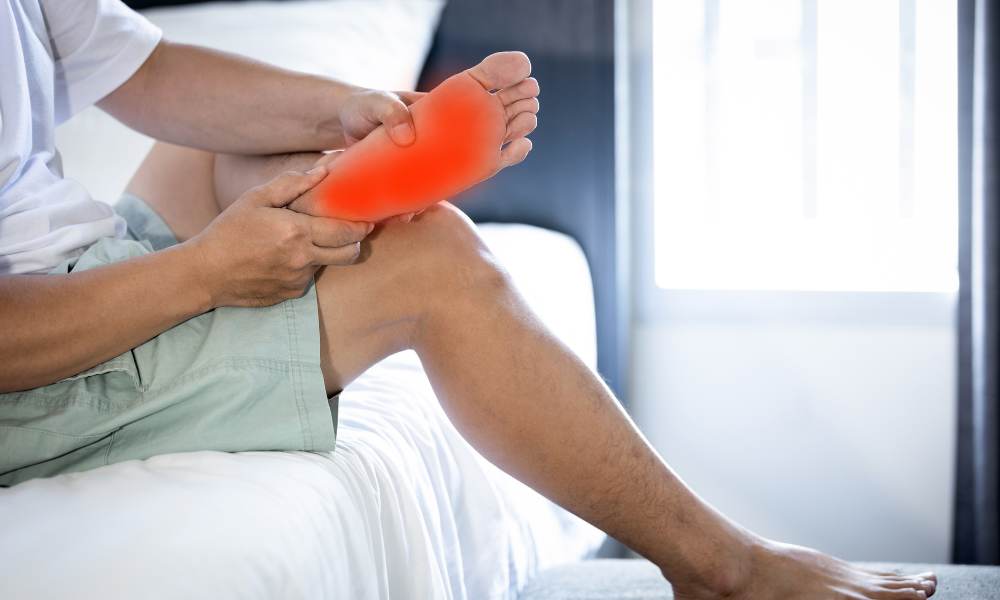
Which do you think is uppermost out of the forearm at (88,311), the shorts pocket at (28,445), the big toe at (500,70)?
the big toe at (500,70)

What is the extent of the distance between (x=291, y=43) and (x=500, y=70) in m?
0.95

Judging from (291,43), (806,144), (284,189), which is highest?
(291,43)

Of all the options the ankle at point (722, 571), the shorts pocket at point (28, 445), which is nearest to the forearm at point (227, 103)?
the shorts pocket at point (28, 445)

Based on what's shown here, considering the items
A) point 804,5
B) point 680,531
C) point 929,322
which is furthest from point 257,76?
point 929,322

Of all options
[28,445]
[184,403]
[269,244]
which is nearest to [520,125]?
[269,244]

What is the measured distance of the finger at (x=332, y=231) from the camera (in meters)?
0.56

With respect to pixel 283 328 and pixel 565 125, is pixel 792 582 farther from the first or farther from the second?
pixel 565 125

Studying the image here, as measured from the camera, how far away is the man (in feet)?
1.84

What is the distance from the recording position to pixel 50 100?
75 cm

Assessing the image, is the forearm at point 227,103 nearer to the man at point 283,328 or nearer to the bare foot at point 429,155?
the man at point 283,328

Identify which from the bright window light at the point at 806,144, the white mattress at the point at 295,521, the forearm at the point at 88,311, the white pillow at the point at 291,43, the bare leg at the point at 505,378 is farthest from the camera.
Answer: the bright window light at the point at 806,144

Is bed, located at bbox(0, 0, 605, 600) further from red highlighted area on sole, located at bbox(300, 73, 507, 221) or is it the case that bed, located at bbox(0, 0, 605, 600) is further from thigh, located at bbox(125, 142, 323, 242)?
thigh, located at bbox(125, 142, 323, 242)

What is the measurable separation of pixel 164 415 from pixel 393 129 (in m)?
0.30

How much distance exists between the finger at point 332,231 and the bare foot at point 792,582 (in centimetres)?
46
